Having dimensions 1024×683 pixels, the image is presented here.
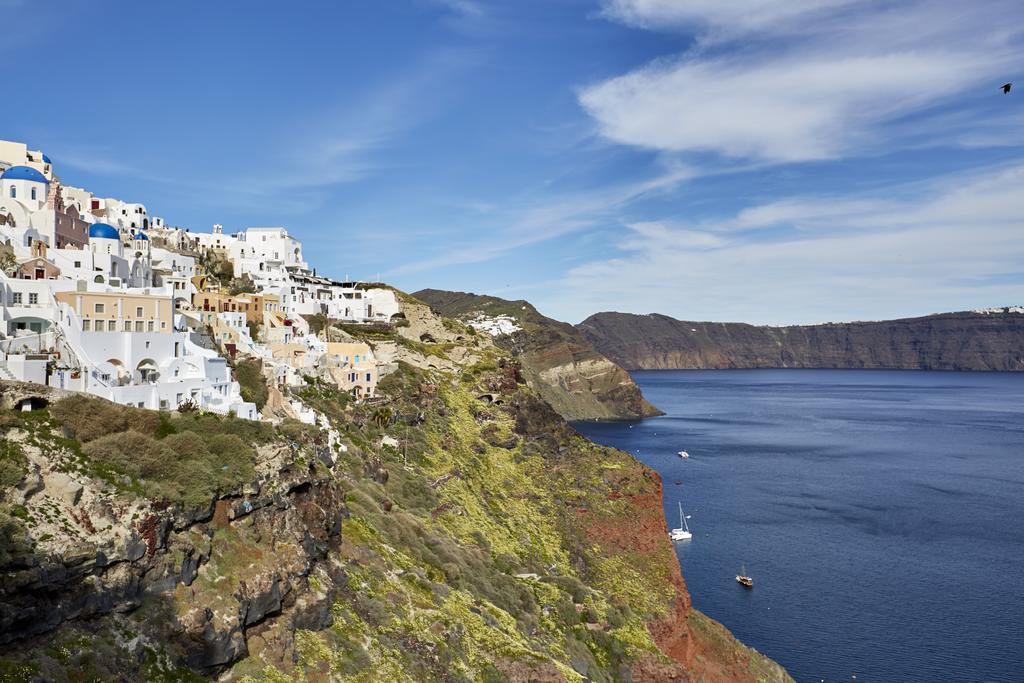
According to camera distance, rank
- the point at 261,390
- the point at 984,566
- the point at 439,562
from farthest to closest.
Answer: the point at 984,566 → the point at 261,390 → the point at 439,562

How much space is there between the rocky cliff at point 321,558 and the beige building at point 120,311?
36.9 ft

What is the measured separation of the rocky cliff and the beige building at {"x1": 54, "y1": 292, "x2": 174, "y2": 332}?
11.2 metres

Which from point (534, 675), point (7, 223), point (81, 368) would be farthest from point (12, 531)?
point (7, 223)

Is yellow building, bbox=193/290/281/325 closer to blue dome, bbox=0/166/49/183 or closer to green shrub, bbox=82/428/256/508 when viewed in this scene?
blue dome, bbox=0/166/49/183

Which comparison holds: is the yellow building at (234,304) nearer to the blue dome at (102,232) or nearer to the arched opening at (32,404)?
the blue dome at (102,232)

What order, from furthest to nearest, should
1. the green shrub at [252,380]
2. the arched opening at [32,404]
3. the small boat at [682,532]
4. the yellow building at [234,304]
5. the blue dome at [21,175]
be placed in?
the small boat at [682,532], the yellow building at [234,304], the blue dome at [21,175], the green shrub at [252,380], the arched opening at [32,404]

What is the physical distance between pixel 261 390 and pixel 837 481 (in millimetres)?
123127

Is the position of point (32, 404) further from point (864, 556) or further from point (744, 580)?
point (864, 556)

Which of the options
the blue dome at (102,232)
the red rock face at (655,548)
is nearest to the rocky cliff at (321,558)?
the red rock face at (655,548)

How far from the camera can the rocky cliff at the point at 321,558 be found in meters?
22.2

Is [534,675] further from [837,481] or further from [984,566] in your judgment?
[837,481]

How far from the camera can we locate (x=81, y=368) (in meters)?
37.0

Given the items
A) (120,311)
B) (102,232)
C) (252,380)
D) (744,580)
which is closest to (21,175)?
(102,232)

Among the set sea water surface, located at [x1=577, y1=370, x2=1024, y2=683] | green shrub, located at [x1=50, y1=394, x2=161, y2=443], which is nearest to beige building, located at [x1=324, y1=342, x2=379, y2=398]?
green shrub, located at [x1=50, y1=394, x2=161, y2=443]
